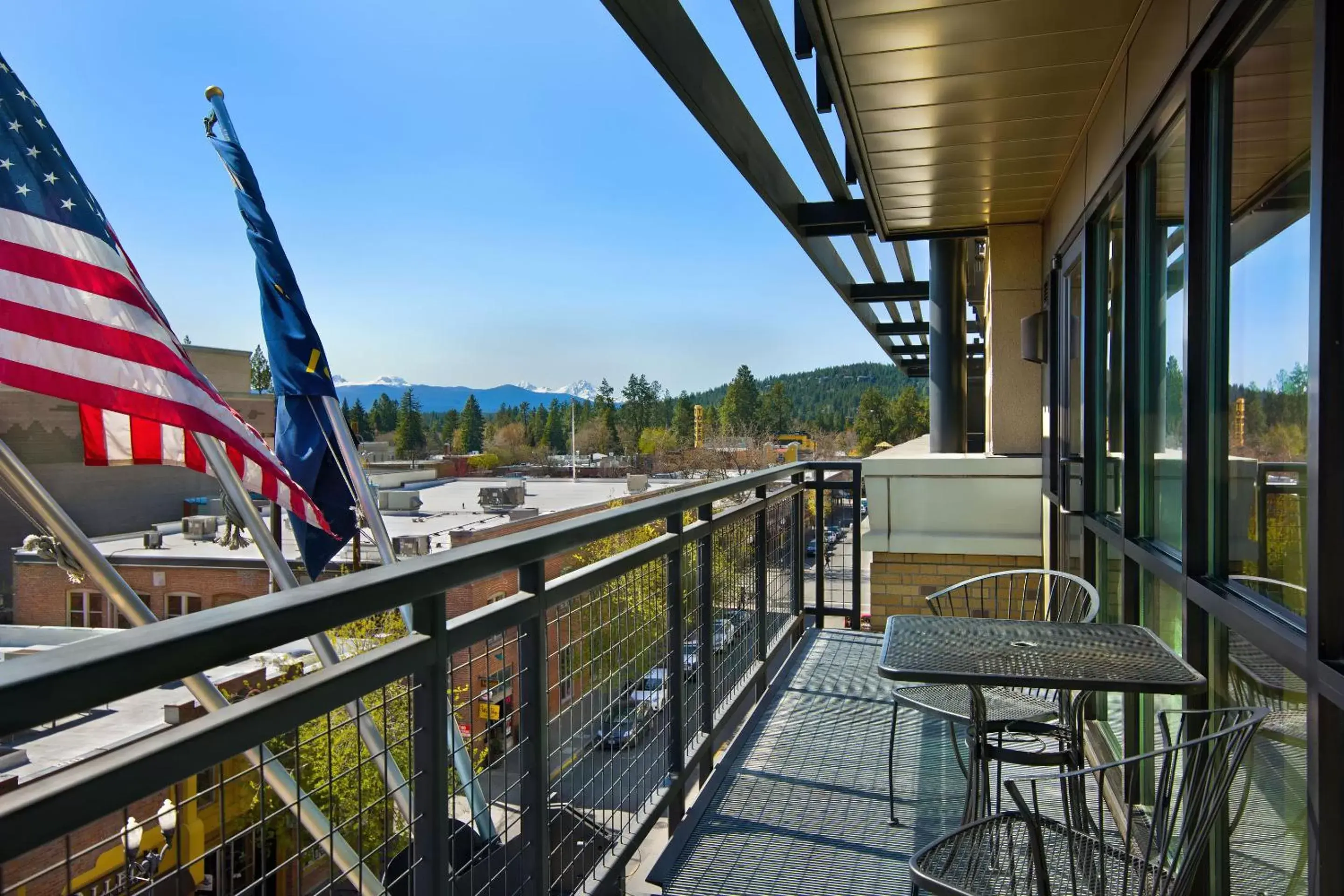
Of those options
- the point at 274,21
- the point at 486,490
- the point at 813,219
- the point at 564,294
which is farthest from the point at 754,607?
the point at 564,294

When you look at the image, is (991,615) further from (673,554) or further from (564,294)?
(564,294)

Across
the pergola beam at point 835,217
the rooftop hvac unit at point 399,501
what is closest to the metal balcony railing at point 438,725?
the pergola beam at point 835,217

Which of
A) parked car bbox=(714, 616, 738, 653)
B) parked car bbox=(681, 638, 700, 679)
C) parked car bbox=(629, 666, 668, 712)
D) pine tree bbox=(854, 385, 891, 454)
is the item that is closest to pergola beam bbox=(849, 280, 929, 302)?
parked car bbox=(714, 616, 738, 653)

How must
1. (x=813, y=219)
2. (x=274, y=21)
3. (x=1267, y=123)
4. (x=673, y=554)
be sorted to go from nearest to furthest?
1. (x=1267, y=123)
2. (x=673, y=554)
3. (x=813, y=219)
4. (x=274, y=21)

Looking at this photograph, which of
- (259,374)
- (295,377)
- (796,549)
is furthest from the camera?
(259,374)

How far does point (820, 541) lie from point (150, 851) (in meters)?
4.28

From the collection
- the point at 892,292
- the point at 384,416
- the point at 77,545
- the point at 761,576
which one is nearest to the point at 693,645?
the point at 761,576

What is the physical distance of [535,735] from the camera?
1757mm

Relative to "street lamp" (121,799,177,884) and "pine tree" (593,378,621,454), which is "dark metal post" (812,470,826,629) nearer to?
"street lamp" (121,799,177,884)

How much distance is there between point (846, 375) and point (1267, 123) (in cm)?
8501

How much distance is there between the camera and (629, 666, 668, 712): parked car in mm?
2416

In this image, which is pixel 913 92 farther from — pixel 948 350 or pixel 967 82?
pixel 948 350

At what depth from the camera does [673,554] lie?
2574 mm

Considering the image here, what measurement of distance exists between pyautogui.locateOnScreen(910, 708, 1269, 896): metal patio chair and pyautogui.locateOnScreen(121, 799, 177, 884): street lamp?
1170mm
